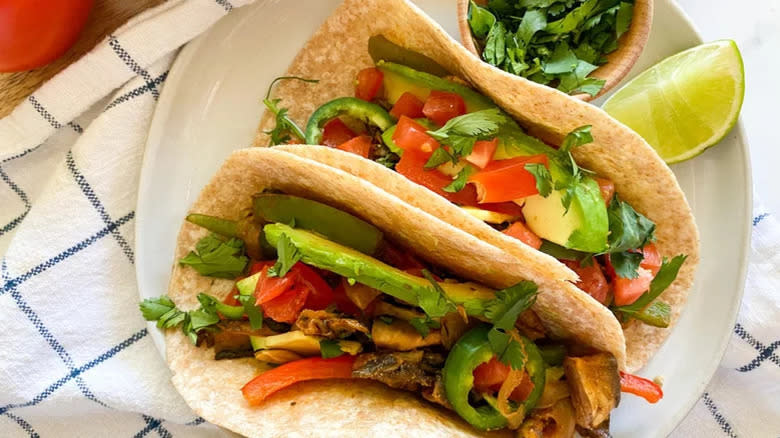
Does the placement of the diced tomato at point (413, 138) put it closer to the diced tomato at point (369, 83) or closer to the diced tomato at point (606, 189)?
the diced tomato at point (369, 83)

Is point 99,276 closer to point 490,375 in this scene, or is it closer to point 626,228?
point 490,375

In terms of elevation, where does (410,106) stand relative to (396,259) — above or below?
above

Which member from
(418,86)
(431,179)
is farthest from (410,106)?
(431,179)

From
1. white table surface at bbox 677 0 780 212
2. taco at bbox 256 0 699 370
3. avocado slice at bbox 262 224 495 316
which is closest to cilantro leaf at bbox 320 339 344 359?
avocado slice at bbox 262 224 495 316

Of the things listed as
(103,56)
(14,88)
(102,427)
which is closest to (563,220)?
(103,56)

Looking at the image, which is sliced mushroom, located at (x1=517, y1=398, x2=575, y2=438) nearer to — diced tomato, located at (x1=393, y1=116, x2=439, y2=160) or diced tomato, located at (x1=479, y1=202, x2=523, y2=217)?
diced tomato, located at (x1=479, y1=202, x2=523, y2=217)
